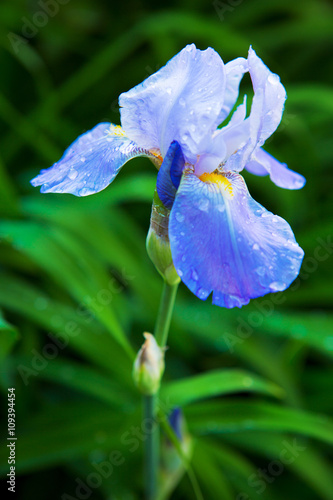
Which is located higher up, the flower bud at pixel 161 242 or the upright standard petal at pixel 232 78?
the upright standard petal at pixel 232 78

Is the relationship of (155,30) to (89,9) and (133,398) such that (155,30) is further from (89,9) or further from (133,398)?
(133,398)

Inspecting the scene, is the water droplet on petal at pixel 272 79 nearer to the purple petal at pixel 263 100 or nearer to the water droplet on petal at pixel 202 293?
the purple petal at pixel 263 100

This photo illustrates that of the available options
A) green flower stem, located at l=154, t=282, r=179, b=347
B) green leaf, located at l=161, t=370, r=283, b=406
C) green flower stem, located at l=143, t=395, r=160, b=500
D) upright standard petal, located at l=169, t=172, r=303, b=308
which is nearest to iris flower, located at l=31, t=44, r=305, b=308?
upright standard petal, located at l=169, t=172, r=303, b=308

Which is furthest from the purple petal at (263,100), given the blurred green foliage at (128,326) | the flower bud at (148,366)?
the blurred green foliage at (128,326)

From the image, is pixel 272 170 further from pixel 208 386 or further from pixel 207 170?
pixel 208 386

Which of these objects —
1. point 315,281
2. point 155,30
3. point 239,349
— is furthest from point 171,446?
point 155,30

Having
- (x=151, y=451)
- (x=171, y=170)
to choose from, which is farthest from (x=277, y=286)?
(x=151, y=451)

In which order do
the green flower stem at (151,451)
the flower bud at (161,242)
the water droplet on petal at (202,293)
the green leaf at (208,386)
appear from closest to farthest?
the water droplet on petal at (202,293) → the flower bud at (161,242) → the green flower stem at (151,451) → the green leaf at (208,386)
